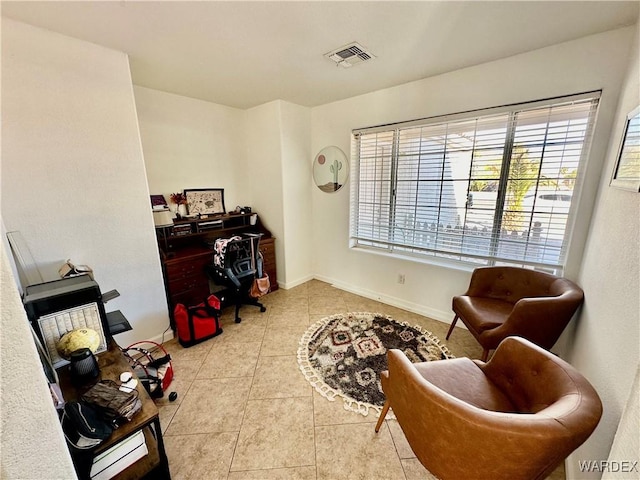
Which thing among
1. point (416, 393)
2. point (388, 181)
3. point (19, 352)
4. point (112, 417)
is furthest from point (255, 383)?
point (388, 181)

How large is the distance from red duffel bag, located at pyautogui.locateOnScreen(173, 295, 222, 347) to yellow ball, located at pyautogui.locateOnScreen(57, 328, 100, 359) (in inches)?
37.1

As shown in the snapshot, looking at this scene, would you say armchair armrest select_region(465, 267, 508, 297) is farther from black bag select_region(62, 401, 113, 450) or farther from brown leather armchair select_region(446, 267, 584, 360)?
black bag select_region(62, 401, 113, 450)

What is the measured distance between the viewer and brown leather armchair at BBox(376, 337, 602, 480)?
2.64 ft

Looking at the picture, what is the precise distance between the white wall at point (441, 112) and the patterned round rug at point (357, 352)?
0.52 meters

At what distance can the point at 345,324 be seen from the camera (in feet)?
8.93

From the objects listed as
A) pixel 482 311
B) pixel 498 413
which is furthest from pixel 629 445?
pixel 482 311

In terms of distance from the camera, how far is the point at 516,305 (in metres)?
1.72

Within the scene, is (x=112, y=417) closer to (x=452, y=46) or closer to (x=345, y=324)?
(x=345, y=324)

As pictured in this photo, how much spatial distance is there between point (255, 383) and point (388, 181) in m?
2.48

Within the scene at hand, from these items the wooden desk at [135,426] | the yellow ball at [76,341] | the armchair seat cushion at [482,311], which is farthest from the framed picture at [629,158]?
the yellow ball at [76,341]

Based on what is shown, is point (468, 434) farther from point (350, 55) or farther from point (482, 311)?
point (350, 55)

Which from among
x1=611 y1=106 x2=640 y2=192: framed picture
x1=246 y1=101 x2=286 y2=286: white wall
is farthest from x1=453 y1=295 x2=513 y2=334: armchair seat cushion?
x1=246 y1=101 x2=286 y2=286: white wall

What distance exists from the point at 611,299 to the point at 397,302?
6.35 ft

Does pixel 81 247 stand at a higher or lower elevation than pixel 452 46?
lower
